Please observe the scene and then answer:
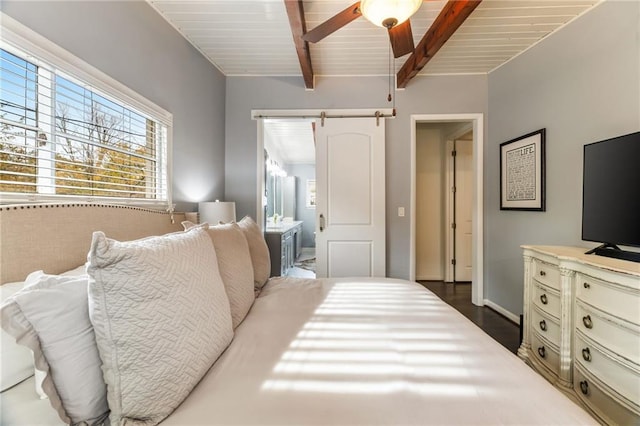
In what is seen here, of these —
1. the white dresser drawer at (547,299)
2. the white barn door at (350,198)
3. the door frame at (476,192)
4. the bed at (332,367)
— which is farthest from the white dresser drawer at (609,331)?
the white barn door at (350,198)

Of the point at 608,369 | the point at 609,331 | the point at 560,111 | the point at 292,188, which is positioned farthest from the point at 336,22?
the point at 292,188

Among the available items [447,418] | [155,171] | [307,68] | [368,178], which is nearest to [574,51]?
Answer: [368,178]

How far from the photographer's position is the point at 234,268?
Result: 51.0 inches

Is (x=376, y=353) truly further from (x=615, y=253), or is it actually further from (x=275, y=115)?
(x=275, y=115)

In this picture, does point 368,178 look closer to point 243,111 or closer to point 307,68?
point 307,68

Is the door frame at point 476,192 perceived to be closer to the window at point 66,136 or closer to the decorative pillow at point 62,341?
the window at point 66,136

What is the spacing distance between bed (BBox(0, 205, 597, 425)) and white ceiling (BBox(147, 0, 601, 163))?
5.73ft

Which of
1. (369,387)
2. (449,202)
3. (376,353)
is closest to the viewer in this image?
(369,387)

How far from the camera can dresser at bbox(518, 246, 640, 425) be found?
1240mm

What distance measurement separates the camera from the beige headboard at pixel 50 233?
0.98 m

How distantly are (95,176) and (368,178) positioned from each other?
2458mm

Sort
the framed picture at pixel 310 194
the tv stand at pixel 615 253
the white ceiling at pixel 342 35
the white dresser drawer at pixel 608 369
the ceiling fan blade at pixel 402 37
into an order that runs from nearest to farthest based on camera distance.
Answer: the white dresser drawer at pixel 608 369 → the tv stand at pixel 615 253 → the ceiling fan blade at pixel 402 37 → the white ceiling at pixel 342 35 → the framed picture at pixel 310 194

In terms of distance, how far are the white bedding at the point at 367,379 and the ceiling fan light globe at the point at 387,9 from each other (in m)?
1.55

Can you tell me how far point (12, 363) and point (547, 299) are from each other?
2.55 meters
